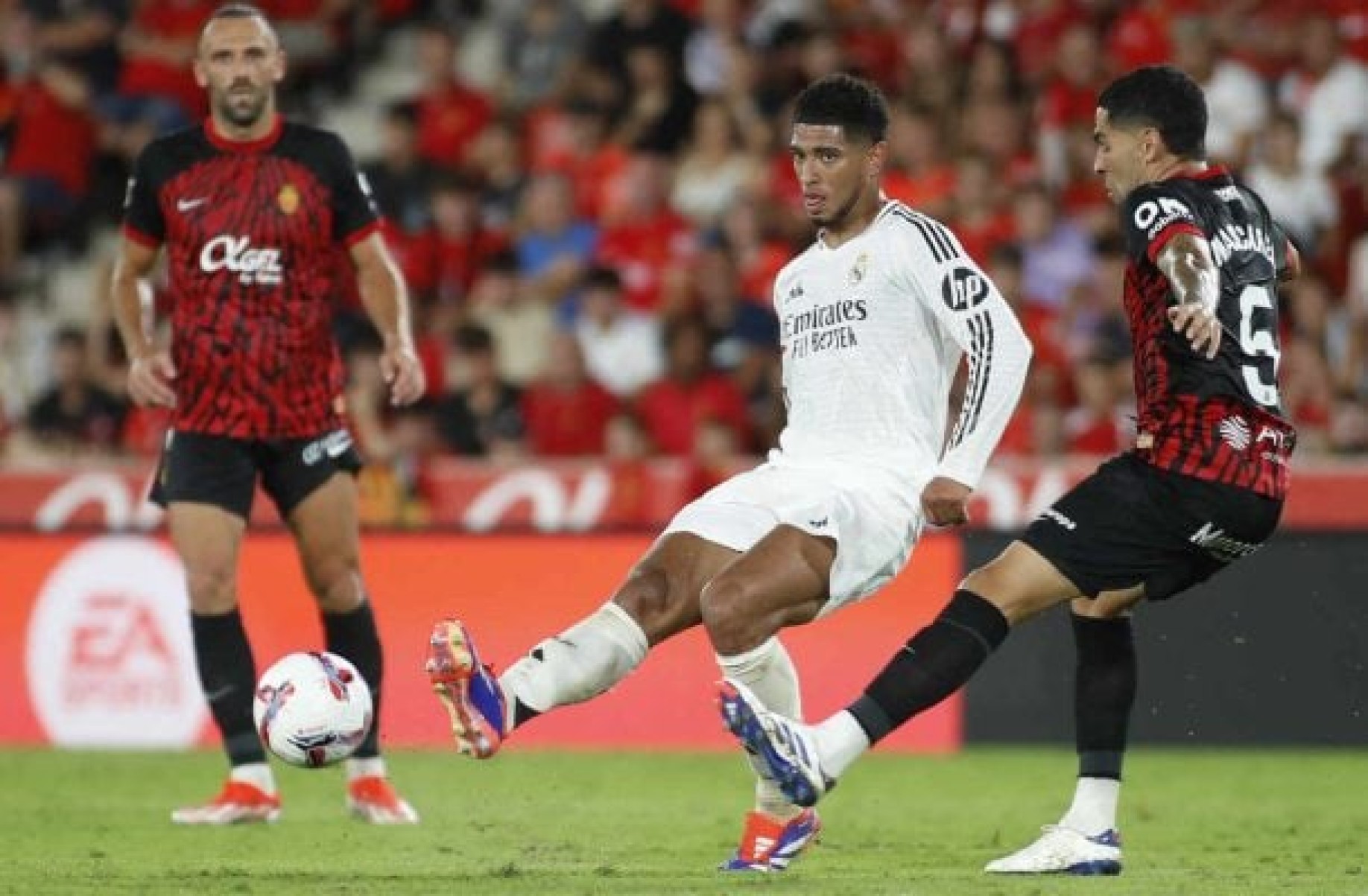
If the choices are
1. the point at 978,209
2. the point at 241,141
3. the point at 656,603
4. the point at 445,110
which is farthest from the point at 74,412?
the point at 656,603

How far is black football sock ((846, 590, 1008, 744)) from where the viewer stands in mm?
6855

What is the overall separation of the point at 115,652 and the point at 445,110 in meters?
5.96

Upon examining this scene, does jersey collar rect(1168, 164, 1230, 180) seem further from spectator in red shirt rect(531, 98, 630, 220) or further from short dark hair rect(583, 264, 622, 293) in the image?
spectator in red shirt rect(531, 98, 630, 220)

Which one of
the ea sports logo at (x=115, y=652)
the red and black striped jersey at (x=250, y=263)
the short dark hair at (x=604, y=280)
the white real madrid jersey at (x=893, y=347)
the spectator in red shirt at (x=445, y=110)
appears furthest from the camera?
the spectator in red shirt at (x=445, y=110)

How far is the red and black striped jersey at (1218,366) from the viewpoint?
707 cm

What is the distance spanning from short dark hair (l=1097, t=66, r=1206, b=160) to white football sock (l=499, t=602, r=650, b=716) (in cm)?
186

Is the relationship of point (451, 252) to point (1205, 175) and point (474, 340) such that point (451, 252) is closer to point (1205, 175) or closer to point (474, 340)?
point (474, 340)

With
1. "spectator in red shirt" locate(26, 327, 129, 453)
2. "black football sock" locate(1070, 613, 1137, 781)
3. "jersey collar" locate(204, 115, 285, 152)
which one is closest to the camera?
"black football sock" locate(1070, 613, 1137, 781)

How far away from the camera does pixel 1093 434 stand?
13523 mm

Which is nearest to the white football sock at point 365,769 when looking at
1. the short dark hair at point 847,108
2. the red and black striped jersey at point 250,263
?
the red and black striped jersey at point 250,263

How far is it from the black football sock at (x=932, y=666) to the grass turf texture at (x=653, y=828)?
0.43m

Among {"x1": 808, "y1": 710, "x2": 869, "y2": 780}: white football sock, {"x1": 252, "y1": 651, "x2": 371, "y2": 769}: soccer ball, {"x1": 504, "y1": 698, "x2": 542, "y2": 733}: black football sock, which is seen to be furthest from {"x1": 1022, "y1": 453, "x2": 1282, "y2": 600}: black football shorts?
{"x1": 252, "y1": 651, "x2": 371, "y2": 769}: soccer ball

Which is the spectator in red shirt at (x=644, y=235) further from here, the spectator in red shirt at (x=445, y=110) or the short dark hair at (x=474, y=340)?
the spectator in red shirt at (x=445, y=110)

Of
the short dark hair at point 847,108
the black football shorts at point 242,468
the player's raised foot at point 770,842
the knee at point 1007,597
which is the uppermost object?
the short dark hair at point 847,108
